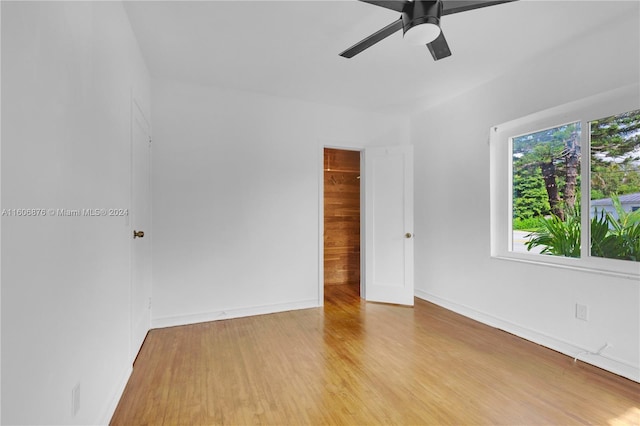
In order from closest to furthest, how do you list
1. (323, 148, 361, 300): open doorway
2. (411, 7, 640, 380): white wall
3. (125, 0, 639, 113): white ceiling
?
(125, 0, 639, 113): white ceiling
(411, 7, 640, 380): white wall
(323, 148, 361, 300): open doorway

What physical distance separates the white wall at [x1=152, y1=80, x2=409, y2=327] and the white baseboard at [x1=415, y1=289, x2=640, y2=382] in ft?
5.60

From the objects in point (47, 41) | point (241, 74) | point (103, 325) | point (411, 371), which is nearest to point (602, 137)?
point (411, 371)

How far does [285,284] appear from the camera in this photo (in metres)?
3.56

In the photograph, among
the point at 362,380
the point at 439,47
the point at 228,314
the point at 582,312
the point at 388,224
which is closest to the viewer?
the point at 439,47

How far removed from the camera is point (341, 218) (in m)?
4.99

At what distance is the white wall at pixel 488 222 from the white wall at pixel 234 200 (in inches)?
55.2

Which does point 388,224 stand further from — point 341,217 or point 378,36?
point 378,36

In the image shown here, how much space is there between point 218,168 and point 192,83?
93 centimetres

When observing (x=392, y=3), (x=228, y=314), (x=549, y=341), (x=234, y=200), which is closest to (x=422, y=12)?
(x=392, y=3)

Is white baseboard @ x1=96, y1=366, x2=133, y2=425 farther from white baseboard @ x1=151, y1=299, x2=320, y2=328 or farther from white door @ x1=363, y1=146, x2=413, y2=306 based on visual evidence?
white door @ x1=363, y1=146, x2=413, y2=306

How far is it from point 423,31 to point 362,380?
2212 millimetres

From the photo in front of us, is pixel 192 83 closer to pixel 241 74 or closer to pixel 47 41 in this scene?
pixel 241 74

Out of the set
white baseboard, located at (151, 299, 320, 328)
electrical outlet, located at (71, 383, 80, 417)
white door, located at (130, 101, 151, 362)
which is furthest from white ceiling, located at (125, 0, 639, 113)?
white baseboard, located at (151, 299, 320, 328)

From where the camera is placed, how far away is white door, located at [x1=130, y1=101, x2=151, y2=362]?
2.31m
